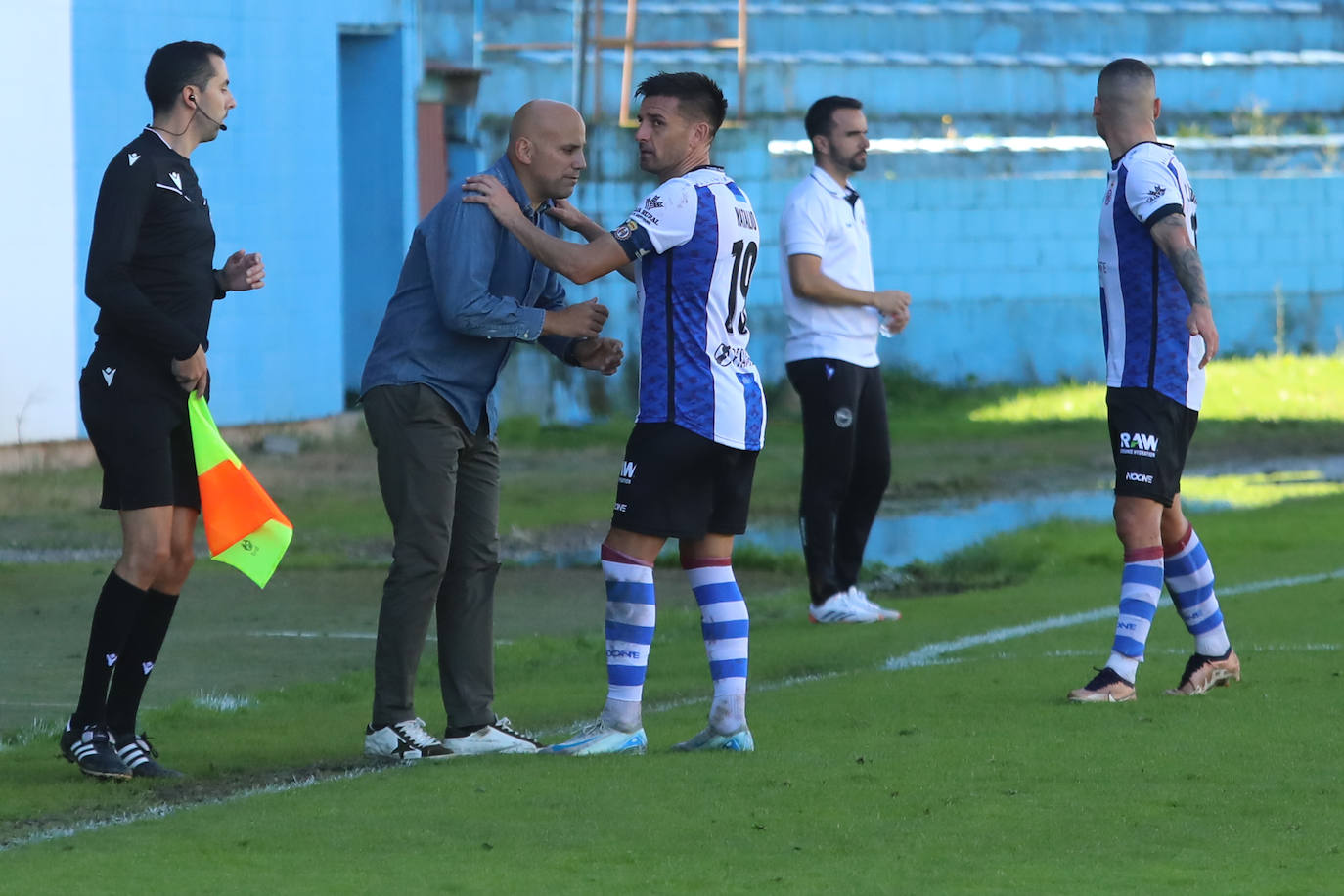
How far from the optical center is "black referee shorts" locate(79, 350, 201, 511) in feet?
19.7

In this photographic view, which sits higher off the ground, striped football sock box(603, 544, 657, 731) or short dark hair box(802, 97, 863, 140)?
short dark hair box(802, 97, 863, 140)

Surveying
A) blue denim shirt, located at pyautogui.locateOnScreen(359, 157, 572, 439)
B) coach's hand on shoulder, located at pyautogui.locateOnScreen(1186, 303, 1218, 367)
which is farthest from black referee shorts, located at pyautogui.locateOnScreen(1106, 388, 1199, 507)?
blue denim shirt, located at pyautogui.locateOnScreen(359, 157, 572, 439)

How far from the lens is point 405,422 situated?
638 cm

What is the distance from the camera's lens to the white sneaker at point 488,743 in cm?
651

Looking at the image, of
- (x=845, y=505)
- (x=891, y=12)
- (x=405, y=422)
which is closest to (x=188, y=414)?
(x=405, y=422)

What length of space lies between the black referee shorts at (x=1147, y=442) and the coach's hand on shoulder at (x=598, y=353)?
1686 mm

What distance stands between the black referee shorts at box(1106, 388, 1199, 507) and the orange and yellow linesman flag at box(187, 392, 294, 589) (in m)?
2.76

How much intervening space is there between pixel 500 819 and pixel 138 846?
2.92ft

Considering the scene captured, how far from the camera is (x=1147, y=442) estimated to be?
23.4 ft

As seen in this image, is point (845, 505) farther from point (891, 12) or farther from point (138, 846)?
point (891, 12)

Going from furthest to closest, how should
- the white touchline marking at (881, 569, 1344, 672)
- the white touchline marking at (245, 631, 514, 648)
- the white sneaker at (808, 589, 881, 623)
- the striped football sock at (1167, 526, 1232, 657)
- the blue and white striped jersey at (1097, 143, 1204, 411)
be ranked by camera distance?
the white sneaker at (808, 589, 881, 623) → the white touchline marking at (245, 631, 514, 648) → the white touchline marking at (881, 569, 1344, 672) → the striped football sock at (1167, 526, 1232, 657) → the blue and white striped jersey at (1097, 143, 1204, 411)

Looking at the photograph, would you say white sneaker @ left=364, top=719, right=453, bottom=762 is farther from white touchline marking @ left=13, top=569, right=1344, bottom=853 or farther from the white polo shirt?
the white polo shirt

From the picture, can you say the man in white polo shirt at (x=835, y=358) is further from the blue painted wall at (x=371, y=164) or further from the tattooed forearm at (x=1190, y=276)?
the blue painted wall at (x=371, y=164)

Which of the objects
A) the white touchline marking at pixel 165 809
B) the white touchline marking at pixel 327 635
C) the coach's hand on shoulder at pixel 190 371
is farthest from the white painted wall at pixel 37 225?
the white touchline marking at pixel 165 809
